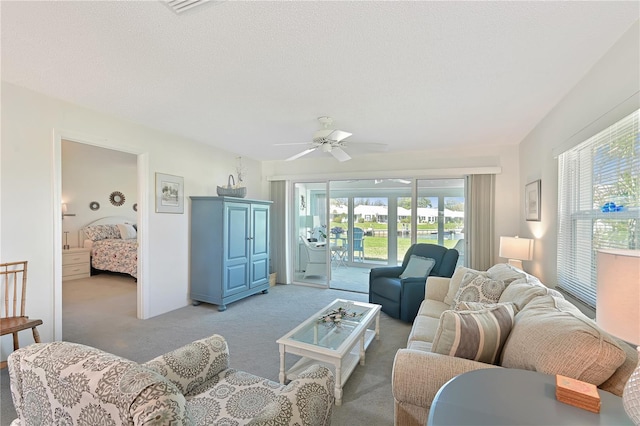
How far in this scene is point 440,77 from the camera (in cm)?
219

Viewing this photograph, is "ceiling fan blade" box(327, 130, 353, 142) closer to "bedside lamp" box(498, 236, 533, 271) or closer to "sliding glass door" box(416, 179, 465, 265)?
"bedside lamp" box(498, 236, 533, 271)

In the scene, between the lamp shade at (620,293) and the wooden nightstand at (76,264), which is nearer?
the lamp shade at (620,293)

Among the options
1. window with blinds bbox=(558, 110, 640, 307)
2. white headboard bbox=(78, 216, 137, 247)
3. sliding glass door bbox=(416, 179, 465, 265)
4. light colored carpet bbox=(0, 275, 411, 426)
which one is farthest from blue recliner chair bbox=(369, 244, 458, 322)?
white headboard bbox=(78, 216, 137, 247)

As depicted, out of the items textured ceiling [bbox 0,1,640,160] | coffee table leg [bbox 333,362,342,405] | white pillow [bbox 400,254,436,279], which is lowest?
coffee table leg [bbox 333,362,342,405]

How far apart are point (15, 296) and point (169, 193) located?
183 cm

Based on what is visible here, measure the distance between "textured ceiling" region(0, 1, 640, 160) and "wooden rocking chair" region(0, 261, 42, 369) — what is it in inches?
62.7

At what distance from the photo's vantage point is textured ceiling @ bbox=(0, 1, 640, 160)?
1.51 m

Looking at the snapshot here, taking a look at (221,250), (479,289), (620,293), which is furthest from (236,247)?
(620,293)

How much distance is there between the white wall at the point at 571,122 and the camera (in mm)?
1648

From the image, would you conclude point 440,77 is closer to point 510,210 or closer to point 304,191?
point 510,210

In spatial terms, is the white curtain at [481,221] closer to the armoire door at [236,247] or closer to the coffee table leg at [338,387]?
the coffee table leg at [338,387]

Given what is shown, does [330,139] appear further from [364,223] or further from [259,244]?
[364,223]

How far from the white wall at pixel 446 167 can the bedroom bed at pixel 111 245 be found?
3.62 meters

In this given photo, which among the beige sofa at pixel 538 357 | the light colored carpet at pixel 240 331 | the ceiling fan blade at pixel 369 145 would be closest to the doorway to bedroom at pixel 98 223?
the light colored carpet at pixel 240 331
